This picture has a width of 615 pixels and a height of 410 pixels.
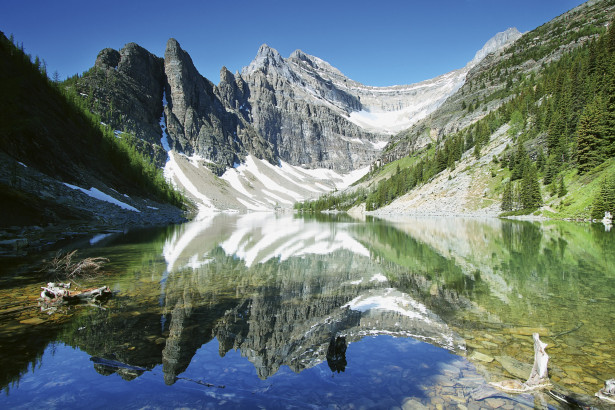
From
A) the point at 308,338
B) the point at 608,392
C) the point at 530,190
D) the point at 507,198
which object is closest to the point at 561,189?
the point at 530,190

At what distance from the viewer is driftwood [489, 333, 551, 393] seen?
260 inches

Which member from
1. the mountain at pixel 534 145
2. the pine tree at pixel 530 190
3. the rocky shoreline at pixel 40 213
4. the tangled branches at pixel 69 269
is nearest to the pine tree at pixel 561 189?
the mountain at pixel 534 145

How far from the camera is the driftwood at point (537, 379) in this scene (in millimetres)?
6596

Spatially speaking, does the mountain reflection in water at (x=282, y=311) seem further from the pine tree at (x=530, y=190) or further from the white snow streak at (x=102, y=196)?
the pine tree at (x=530, y=190)

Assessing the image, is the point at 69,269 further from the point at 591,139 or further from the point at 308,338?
the point at 591,139

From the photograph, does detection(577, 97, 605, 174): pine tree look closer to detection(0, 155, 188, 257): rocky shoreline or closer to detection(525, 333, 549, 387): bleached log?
detection(525, 333, 549, 387): bleached log

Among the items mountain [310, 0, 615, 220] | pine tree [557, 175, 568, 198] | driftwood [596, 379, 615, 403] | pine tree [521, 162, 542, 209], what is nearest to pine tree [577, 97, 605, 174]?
mountain [310, 0, 615, 220]

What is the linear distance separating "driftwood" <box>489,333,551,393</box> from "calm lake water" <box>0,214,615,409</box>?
0.24 metres

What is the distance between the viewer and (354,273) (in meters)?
19.9

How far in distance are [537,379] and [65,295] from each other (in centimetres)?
1544

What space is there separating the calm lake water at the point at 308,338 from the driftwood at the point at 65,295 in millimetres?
677

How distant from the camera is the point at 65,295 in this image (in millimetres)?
12141

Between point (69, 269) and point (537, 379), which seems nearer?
point (537, 379)

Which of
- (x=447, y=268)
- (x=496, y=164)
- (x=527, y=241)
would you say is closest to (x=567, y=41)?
(x=496, y=164)
